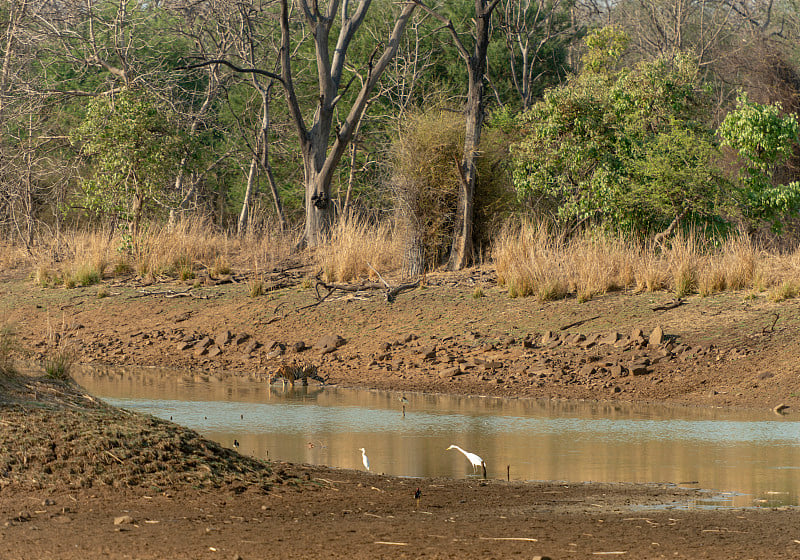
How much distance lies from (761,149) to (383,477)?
41.6ft

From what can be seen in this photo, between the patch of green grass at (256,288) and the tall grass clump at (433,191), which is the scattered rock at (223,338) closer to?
the patch of green grass at (256,288)

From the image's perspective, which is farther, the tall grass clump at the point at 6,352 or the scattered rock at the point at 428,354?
the scattered rock at the point at 428,354

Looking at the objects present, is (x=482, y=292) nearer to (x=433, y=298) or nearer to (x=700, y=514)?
(x=433, y=298)

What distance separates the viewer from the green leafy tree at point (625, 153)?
16578mm

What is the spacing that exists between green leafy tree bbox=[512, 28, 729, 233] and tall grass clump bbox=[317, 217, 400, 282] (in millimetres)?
2532

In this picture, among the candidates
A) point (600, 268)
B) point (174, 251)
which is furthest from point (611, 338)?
point (174, 251)

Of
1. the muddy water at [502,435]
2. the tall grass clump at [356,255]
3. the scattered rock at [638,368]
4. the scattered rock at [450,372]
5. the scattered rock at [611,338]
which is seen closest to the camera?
the muddy water at [502,435]

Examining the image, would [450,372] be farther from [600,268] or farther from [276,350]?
[600,268]

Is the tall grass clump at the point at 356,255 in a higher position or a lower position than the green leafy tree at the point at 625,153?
lower

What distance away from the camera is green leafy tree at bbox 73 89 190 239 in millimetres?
20719

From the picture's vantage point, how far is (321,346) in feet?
46.6

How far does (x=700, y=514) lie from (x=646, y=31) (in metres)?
32.9

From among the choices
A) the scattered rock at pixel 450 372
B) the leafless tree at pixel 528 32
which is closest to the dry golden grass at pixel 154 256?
the scattered rock at pixel 450 372

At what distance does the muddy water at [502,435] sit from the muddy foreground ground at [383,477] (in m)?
0.55
